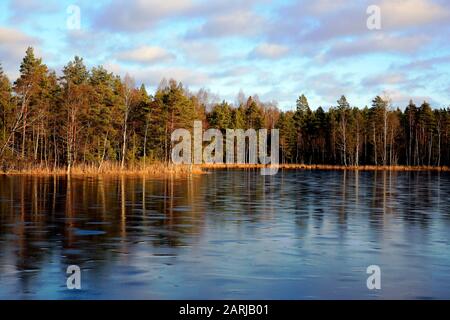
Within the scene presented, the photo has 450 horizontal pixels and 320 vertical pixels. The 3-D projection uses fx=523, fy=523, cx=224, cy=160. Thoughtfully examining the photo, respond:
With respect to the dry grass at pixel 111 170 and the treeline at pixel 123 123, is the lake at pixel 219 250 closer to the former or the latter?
the dry grass at pixel 111 170

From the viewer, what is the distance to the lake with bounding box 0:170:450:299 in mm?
10227

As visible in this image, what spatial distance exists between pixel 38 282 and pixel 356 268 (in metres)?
7.05

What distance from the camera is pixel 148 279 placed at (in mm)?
10875

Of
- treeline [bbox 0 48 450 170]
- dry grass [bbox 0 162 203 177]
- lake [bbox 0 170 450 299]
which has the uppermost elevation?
treeline [bbox 0 48 450 170]

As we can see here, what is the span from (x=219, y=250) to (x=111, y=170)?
47.2 meters

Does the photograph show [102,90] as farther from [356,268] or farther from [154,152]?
[356,268]

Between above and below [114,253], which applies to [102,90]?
above

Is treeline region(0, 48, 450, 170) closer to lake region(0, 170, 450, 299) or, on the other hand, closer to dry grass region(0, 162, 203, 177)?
dry grass region(0, 162, 203, 177)

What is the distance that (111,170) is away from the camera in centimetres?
5975

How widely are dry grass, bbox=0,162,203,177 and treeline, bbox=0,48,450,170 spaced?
80 cm

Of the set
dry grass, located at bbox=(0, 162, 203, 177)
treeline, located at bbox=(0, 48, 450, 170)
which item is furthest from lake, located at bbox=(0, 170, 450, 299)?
treeline, located at bbox=(0, 48, 450, 170)

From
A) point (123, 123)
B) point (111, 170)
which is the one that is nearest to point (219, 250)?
point (111, 170)
